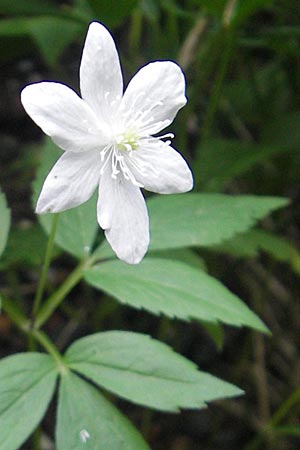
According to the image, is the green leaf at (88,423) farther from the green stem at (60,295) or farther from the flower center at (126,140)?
the flower center at (126,140)

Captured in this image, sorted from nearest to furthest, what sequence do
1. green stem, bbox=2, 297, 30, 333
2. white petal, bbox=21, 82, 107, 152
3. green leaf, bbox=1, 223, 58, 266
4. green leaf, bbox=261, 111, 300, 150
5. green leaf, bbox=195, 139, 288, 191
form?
white petal, bbox=21, 82, 107, 152
green stem, bbox=2, 297, 30, 333
green leaf, bbox=1, 223, 58, 266
green leaf, bbox=195, 139, 288, 191
green leaf, bbox=261, 111, 300, 150

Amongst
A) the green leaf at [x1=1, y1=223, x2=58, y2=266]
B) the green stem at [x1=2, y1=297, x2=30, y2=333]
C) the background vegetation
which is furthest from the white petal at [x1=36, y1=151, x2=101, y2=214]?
the background vegetation

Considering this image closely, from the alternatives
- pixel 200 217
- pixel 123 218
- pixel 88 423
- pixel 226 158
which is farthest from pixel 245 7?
pixel 88 423

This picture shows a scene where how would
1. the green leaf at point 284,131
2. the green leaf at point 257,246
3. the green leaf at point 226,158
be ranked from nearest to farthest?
the green leaf at point 257,246 < the green leaf at point 226,158 < the green leaf at point 284,131

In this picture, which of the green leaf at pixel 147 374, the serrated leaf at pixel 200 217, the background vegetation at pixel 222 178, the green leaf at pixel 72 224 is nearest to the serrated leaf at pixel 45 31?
the background vegetation at pixel 222 178

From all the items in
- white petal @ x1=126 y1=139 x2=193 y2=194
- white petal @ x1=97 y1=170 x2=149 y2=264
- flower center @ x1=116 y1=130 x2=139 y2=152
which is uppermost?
flower center @ x1=116 y1=130 x2=139 y2=152

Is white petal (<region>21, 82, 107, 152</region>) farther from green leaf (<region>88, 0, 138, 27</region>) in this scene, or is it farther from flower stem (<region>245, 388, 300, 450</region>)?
flower stem (<region>245, 388, 300, 450</region>)
